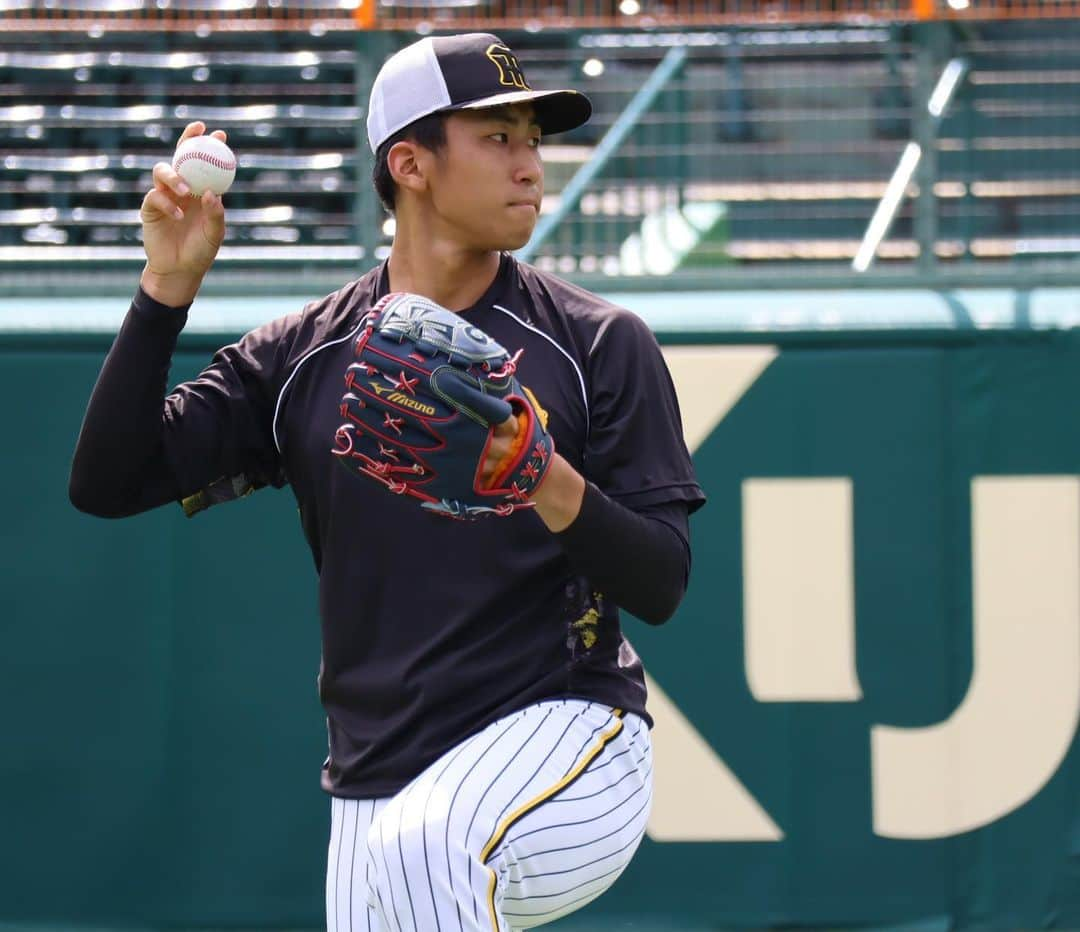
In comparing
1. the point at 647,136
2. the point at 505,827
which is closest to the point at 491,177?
the point at 505,827

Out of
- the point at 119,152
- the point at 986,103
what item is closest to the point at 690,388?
the point at 986,103

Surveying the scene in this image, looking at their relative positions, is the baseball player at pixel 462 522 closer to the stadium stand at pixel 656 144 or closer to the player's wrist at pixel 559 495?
the player's wrist at pixel 559 495

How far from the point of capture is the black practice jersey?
7.95ft

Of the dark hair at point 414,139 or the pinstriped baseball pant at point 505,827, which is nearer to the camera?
the pinstriped baseball pant at point 505,827

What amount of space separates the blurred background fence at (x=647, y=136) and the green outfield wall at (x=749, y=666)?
434 mm

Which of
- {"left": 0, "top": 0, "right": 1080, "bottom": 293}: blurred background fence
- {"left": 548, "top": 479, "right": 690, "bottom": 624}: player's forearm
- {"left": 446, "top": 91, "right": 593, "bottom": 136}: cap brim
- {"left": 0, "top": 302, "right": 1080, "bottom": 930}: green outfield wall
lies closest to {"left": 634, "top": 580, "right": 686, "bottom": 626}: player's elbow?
{"left": 548, "top": 479, "right": 690, "bottom": 624}: player's forearm

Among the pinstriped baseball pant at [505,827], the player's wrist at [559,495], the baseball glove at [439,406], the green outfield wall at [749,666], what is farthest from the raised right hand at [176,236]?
the green outfield wall at [749,666]

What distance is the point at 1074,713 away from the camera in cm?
435

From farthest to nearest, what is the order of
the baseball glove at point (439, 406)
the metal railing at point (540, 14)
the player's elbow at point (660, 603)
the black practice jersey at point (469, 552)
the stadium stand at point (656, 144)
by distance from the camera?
the stadium stand at point (656, 144)
the metal railing at point (540, 14)
the black practice jersey at point (469, 552)
the player's elbow at point (660, 603)
the baseball glove at point (439, 406)

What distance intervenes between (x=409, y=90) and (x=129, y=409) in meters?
0.65

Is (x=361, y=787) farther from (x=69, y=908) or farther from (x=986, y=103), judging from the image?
(x=986, y=103)

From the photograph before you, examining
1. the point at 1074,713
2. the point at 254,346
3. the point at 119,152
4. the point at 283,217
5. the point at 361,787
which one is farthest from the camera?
the point at 119,152

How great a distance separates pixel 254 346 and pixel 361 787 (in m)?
0.73

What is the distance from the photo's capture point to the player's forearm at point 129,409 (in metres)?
2.47
